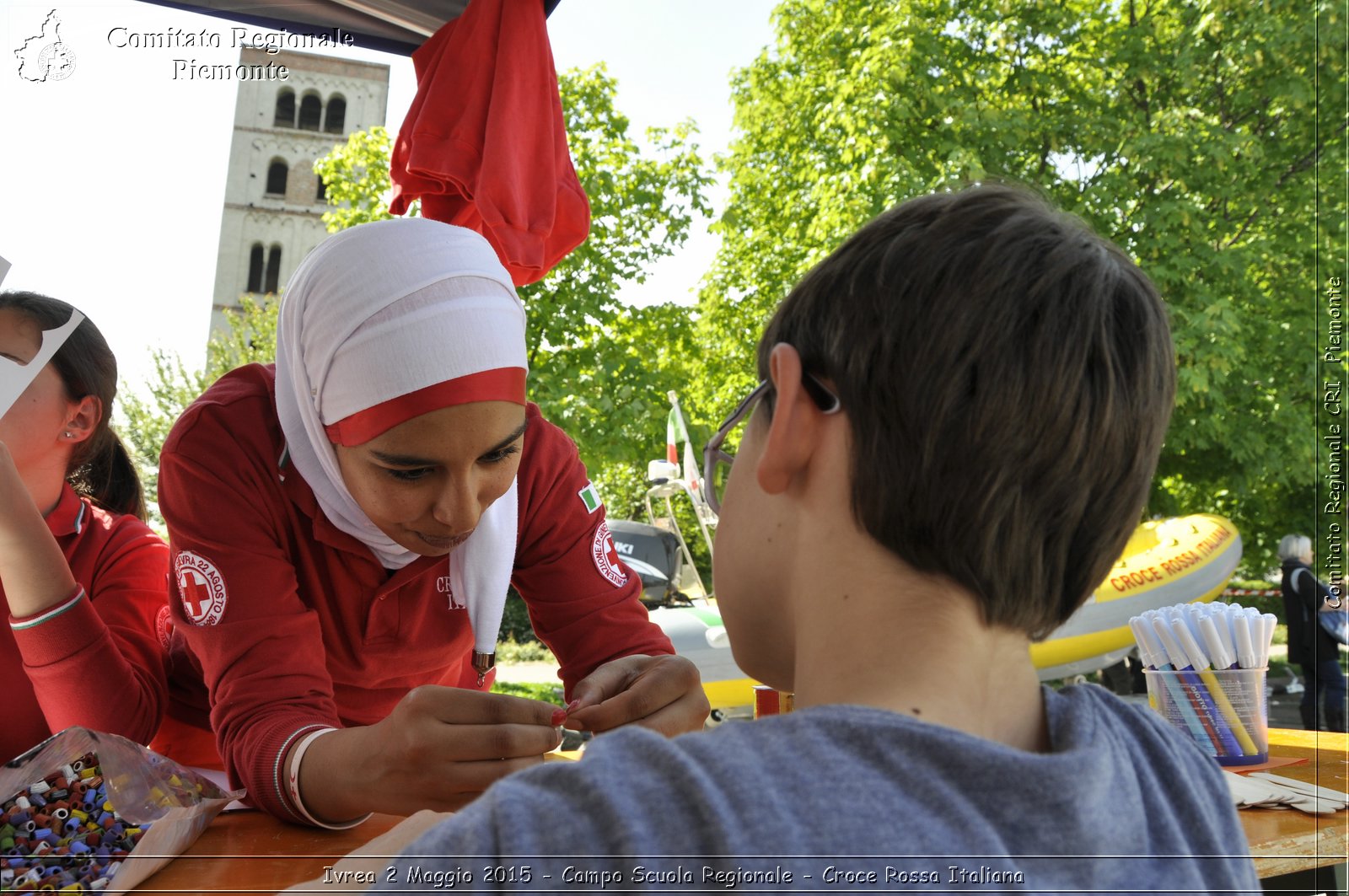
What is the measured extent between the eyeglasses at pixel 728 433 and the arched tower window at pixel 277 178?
16.3 m

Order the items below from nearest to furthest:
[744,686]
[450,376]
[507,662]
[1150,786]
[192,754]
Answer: [1150,786], [450,376], [192,754], [744,686], [507,662]

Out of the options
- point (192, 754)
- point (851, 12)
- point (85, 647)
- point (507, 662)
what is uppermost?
point (851, 12)

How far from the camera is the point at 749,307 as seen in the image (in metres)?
12.2

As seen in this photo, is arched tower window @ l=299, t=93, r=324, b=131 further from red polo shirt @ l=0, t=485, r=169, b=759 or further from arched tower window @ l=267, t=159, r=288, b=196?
red polo shirt @ l=0, t=485, r=169, b=759

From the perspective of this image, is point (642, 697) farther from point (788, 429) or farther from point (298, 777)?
point (788, 429)

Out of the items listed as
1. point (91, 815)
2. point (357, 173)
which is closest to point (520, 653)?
point (357, 173)

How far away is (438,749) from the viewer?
1.26 meters

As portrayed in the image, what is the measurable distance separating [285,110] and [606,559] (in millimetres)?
13241

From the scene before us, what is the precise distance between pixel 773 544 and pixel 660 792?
1.13ft

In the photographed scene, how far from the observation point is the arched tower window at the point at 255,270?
22245 mm

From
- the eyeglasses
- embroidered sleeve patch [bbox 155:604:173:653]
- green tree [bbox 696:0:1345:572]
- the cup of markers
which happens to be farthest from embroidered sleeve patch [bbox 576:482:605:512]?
green tree [bbox 696:0:1345:572]

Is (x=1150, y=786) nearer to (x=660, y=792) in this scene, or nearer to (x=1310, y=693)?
(x=660, y=792)

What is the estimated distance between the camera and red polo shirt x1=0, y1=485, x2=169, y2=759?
172cm

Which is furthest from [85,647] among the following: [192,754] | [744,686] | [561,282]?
[561,282]
